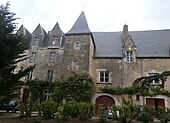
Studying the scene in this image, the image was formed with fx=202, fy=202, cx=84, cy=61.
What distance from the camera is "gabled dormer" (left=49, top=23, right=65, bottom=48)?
79.0ft

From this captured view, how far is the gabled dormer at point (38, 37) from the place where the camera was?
979 inches

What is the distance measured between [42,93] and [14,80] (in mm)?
8330

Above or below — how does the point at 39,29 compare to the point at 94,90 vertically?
above

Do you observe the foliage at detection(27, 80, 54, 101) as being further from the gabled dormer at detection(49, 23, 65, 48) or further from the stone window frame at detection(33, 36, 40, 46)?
the stone window frame at detection(33, 36, 40, 46)

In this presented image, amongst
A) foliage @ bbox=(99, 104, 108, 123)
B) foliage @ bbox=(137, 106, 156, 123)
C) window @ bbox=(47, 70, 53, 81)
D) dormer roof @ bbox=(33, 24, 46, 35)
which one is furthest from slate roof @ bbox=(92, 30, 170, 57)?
foliage @ bbox=(99, 104, 108, 123)

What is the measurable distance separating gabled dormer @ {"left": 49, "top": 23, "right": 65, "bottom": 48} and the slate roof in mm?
4413

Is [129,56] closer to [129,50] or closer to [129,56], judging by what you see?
[129,56]

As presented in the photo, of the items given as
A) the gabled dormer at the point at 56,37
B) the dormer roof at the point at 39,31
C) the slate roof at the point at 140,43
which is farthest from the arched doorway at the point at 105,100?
the dormer roof at the point at 39,31

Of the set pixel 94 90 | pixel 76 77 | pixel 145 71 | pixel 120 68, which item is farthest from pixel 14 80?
pixel 145 71

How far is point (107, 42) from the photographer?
83.8 feet

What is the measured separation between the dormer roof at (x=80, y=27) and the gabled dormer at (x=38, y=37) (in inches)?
172

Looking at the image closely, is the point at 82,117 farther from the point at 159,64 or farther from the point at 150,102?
the point at 159,64

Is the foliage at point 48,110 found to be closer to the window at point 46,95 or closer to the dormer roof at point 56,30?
the window at point 46,95

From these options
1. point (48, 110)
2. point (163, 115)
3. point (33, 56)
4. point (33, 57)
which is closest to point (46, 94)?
point (33, 57)
